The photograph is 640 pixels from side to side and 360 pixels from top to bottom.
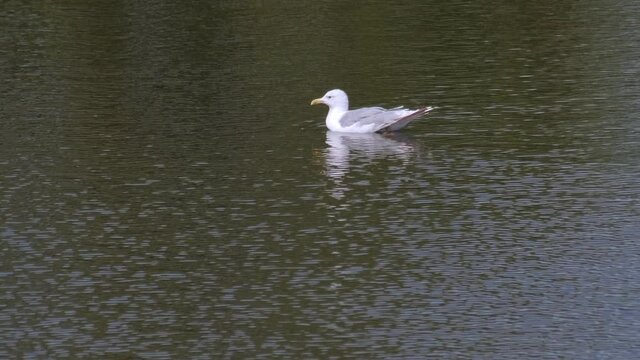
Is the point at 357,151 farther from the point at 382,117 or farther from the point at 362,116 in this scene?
the point at 362,116

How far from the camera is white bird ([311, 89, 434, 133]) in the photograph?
23047 mm

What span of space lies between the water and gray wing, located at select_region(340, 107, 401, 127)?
29 cm

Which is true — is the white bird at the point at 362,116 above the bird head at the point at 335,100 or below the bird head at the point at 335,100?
below

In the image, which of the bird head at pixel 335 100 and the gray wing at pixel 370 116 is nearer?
the gray wing at pixel 370 116

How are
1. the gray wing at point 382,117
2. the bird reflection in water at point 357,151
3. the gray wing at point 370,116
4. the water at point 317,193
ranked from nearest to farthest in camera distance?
the water at point 317,193, the bird reflection in water at point 357,151, the gray wing at point 382,117, the gray wing at point 370,116

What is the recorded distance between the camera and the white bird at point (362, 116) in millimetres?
23047

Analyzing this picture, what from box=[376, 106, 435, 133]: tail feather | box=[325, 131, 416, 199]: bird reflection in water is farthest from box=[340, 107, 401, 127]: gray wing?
box=[325, 131, 416, 199]: bird reflection in water

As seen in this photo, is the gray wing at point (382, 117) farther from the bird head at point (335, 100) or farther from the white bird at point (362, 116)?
the bird head at point (335, 100)

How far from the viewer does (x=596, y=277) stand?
15297 mm

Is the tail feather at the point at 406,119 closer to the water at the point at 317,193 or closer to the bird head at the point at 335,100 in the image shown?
the water at the point at 317,193

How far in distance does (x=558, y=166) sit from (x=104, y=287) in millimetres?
7240

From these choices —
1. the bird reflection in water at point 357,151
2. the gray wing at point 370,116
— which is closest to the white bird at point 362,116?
the gray wing at point 370,116

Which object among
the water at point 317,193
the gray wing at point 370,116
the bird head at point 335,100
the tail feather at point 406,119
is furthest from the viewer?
the bird head at point 335,100

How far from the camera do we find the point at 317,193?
1925 centimetres
